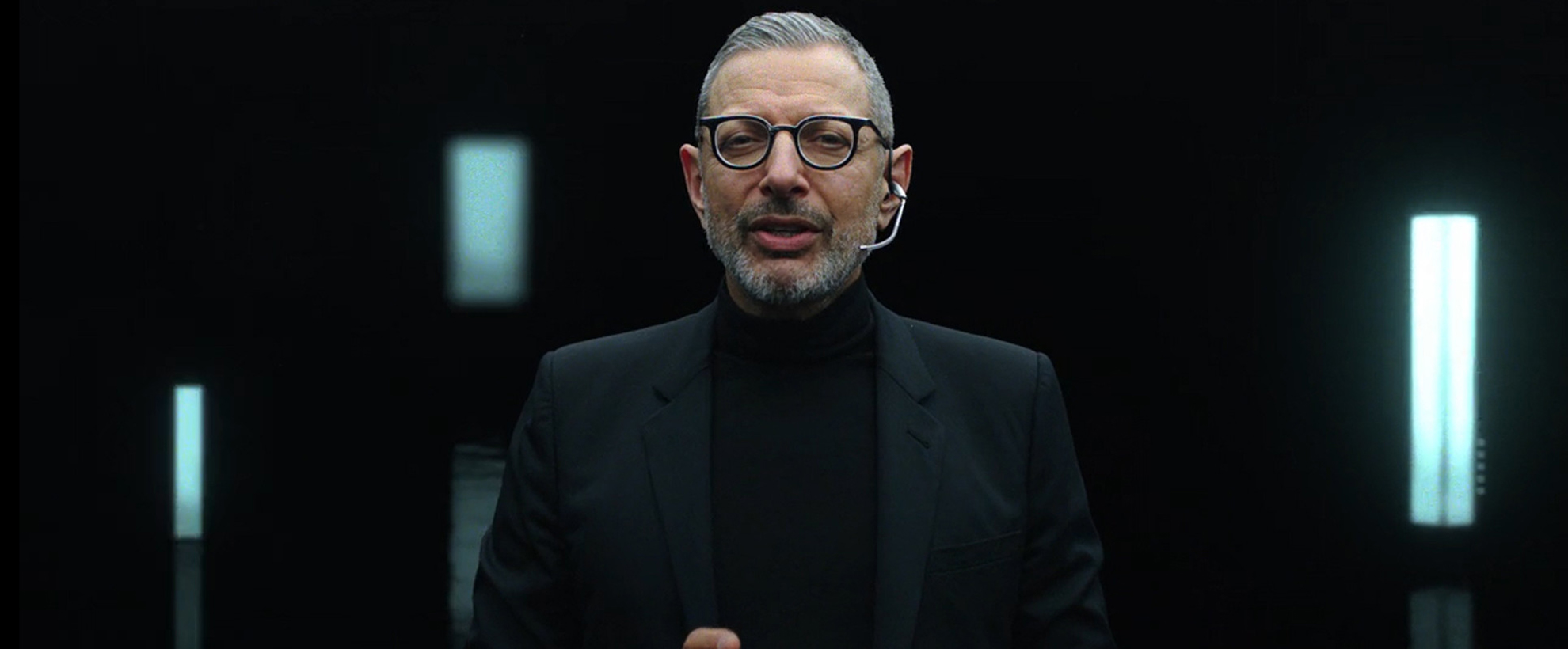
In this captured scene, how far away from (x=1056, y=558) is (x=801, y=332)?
0.60 meters

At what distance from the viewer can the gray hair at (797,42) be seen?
308 centimetres

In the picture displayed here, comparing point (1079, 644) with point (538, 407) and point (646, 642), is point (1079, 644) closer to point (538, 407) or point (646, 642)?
point (646, 642)

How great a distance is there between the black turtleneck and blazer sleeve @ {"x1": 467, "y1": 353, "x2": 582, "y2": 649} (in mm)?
283

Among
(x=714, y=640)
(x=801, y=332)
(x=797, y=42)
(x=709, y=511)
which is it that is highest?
(x=797, y=42)

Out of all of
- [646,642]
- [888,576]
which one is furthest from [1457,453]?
[646,642]

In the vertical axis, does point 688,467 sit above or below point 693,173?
below

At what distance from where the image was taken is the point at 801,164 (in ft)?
9.78

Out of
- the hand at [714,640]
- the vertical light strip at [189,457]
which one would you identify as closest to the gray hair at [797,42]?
the hand at [714,640]

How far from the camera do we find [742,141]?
302 cm

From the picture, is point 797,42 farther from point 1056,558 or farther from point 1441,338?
point 1441,338

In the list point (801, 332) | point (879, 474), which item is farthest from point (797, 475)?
point (801, 332)

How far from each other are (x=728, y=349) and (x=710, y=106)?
0.44 m

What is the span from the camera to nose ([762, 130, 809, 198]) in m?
2.95

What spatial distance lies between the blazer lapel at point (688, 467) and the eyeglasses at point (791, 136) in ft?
1.15
